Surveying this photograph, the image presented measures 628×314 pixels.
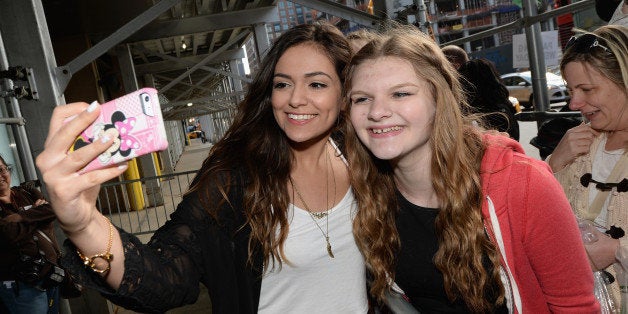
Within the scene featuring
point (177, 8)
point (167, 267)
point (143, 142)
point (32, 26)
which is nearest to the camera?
point (143, 142)

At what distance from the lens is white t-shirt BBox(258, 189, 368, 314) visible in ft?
6.17

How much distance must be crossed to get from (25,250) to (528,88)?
1821 cm

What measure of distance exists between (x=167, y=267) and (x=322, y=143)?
105cm

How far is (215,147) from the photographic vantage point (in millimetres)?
2166

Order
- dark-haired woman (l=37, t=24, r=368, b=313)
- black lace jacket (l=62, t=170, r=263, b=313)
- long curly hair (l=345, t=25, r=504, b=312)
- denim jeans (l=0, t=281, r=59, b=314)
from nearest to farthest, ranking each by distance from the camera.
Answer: dark-haired woman (l=37, t=24, r=368, b=313) < black lace jacket (l=62, t=170, r=263, b=313) < long curly hair (l=345, t=25, r=504, b=312) < denim jeans (l=0, t=281, r=59, b=314)

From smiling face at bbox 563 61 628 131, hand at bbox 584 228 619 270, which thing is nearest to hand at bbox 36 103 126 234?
hand at bbox 584 228 619 270

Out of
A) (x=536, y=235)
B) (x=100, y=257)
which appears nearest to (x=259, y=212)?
(x=100, y=257)

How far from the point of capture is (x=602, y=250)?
1783 millimetres

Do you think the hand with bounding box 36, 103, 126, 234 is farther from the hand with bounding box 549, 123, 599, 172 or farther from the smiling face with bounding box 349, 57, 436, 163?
the hand with bounding box 549, 123, 599, 172

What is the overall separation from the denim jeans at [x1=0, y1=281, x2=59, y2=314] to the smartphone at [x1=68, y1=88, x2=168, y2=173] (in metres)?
2.84

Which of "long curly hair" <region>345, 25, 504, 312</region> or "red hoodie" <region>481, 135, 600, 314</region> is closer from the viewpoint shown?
"red hoodie" <region>481, 135, 600, 314</region>

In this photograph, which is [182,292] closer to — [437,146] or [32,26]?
[437,146]

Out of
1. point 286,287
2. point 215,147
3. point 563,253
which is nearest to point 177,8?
point 215,147

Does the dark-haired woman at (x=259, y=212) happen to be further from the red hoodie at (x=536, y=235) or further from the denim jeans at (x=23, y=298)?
the denim jeans at (x=23, y=298)
